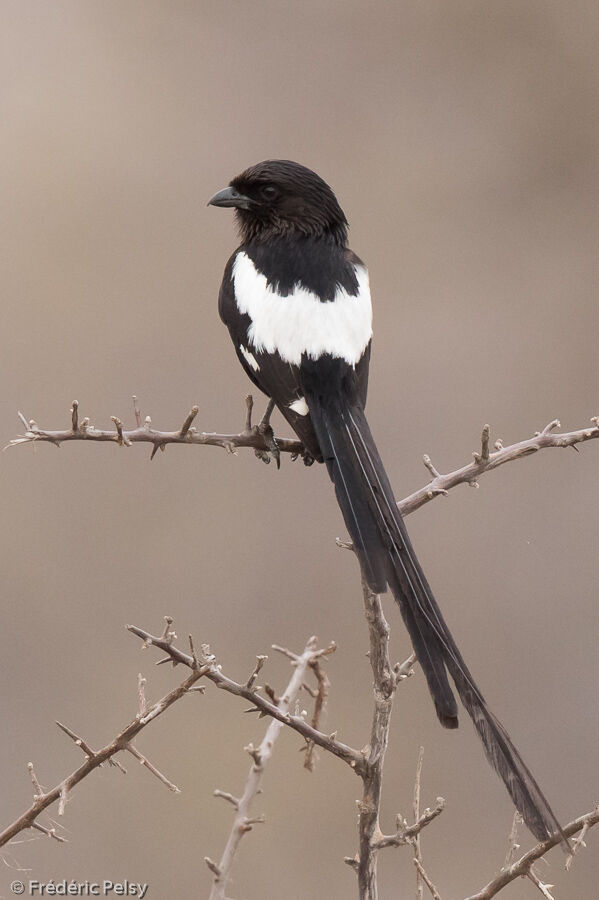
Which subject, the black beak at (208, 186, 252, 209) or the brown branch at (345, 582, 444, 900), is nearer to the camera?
the brown branch at (345, 582, 444, 900)

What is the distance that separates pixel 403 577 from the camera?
5.60 ft

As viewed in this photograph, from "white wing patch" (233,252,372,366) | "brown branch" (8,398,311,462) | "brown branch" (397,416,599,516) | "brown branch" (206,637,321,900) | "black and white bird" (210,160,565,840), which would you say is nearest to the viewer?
"brown branch" (206,637,321,900)

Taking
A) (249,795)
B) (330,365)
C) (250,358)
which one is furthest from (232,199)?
(249,795)

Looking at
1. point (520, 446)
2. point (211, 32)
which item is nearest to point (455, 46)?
point (211, 32)

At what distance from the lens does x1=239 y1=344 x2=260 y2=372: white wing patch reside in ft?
7.63

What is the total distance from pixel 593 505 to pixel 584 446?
0.78 ft

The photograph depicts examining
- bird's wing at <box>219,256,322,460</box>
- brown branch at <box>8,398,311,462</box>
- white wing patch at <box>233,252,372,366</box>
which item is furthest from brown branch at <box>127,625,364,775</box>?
white wing patch at <box>233,252,372,366</box>

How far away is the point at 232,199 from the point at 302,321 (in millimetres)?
487

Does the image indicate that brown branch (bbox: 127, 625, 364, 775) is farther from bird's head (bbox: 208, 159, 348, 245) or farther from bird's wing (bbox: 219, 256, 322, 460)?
bird's head (bbox: 208, 159, 348, 245)

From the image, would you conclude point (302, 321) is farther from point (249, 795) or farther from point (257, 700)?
point (249, 795)

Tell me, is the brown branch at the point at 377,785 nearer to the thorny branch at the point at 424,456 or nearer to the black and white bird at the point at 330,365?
the black and white bird at the point at 330,365

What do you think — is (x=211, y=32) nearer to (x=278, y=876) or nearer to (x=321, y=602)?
(x=321, y=602)

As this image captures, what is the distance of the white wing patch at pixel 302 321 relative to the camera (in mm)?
2262

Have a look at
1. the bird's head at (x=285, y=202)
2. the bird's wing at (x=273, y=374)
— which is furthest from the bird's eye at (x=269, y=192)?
the bird's wing at (x=273, y=374)
